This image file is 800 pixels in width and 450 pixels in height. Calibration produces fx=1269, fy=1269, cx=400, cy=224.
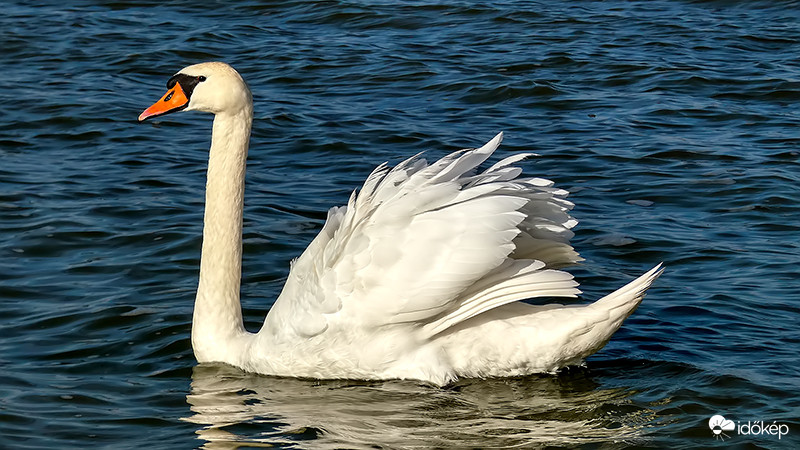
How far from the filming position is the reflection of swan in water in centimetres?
549

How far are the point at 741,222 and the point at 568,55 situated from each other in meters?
4.82

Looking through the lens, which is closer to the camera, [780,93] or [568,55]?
[780,93]

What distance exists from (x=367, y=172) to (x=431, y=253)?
420 cm

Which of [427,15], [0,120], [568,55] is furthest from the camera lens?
[427,15]

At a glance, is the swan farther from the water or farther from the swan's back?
the water

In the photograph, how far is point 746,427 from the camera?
5.53 meters

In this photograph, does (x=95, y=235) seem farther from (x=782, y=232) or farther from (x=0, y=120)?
(x=782, y=232)

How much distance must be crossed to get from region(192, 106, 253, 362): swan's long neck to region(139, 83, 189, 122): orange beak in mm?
196

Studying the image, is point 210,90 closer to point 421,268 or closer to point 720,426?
point 421,268

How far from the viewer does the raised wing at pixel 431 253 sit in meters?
5.64

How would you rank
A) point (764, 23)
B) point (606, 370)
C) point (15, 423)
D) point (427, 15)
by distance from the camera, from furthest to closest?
point (427, 15)
point (764, 23)
point (606, 370)
point (15, 423)

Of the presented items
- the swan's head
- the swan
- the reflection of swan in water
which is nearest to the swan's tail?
the swan

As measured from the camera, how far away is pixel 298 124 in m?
11.1

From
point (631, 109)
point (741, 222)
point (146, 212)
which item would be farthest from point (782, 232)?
point (146, 212)
